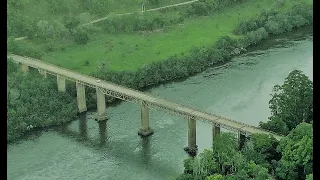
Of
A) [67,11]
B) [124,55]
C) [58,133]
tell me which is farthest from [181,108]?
[67,11]

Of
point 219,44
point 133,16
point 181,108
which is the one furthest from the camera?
point 133,16

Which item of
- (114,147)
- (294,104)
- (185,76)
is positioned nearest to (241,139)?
(294,104)

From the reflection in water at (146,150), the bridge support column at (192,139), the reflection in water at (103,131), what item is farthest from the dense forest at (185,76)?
the reflection in water at (146,150)

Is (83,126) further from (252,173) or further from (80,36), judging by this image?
(252,173)

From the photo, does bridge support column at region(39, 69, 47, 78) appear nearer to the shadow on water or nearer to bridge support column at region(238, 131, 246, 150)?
the shadow on water

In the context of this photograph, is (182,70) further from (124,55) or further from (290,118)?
(290,118)

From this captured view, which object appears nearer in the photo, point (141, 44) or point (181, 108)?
point (181, 108)

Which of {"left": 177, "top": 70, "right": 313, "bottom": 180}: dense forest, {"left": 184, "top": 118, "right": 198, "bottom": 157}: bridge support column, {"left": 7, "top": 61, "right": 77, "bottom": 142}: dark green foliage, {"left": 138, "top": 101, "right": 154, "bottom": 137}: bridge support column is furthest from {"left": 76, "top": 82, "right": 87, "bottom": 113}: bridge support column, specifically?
{"left": 177, "top": 70, "right": 313, "bottom": 180}: dense forest
